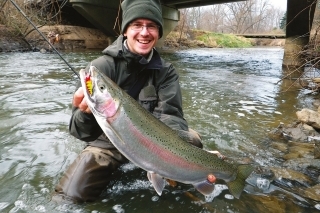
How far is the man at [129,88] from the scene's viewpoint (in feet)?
8.56

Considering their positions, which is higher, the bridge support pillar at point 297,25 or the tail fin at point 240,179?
the bridge support pillar at point 297,25

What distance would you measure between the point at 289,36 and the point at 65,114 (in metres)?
10.2

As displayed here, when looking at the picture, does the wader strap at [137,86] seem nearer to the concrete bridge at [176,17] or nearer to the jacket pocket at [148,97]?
the jacket pocket at [148,97]

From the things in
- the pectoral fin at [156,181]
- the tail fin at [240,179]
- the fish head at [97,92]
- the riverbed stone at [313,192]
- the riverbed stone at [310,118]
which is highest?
the fish head at [97,92]

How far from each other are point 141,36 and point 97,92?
1.03 metres

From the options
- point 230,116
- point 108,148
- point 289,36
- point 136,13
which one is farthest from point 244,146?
point 289,36

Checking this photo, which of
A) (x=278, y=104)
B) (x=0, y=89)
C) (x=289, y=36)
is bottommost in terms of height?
(x=278, y=104)

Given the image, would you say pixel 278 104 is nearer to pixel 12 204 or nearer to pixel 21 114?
pixel 21 114

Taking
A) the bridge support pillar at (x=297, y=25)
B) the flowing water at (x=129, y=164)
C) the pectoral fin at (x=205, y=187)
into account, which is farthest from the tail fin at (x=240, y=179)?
the bridge support pillar at (x=297, y=25)

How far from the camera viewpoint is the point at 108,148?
2.95m

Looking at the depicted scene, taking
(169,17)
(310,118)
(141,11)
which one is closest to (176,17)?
(169,17)

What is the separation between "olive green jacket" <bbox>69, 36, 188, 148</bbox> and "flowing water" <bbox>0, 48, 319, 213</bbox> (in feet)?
1.98

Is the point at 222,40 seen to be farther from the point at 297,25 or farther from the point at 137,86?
the point at 137,86

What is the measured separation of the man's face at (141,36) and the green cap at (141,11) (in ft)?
0.20
